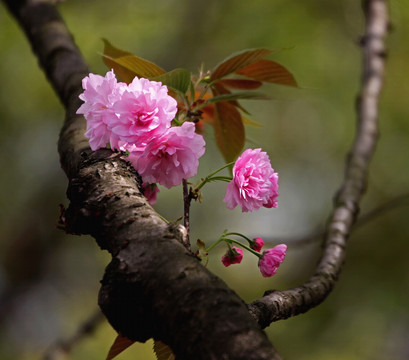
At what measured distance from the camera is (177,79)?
Answer: 3.51ft

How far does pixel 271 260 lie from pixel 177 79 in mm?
427

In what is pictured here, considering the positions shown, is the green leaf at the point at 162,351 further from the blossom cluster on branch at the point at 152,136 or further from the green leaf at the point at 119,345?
the blossom cluster on branch at the point at 152,136

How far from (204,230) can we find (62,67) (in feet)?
10.3

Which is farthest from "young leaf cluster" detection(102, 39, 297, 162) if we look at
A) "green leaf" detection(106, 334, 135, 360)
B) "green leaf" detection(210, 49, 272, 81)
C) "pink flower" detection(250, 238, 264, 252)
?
"green leaf" detection(106, 334, 135, 360)

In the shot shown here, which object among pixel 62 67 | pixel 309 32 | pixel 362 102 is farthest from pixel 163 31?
pixel 62 67

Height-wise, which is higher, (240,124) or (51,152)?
(240,124)

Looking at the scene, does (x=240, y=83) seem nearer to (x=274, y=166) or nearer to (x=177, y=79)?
(x=177, y=79)

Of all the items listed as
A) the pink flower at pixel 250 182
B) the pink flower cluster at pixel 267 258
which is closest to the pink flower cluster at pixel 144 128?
the pink flower at pixel 250 182

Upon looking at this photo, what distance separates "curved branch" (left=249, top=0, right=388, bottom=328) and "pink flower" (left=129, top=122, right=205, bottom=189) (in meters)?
0.28

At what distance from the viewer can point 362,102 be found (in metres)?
2.01

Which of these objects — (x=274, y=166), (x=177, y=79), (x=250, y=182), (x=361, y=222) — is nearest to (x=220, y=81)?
(x=177, y=79)

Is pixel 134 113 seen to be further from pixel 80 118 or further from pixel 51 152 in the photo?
pixel 51 152

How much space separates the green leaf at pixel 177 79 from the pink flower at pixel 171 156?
130 millimetres

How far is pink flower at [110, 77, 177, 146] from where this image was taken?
95cm
